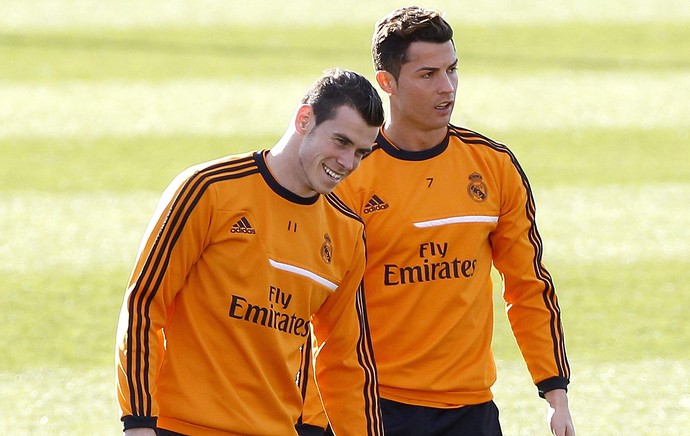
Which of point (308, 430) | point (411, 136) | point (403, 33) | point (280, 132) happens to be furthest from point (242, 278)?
point (280, 132)

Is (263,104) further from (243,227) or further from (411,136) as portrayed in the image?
(243,227)

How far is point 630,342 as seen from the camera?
6988mm

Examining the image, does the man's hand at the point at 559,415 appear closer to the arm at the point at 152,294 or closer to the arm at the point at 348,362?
the arm at the point at 348,362

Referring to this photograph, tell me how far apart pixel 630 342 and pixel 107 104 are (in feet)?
22.1

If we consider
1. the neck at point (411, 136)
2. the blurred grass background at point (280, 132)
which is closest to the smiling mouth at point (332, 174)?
the neck at point (411, 136)

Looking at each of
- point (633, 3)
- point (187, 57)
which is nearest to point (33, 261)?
point (187, 57)

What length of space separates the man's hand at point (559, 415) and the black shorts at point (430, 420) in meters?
0.23

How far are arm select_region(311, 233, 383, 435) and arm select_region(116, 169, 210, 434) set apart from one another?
1.65 ft

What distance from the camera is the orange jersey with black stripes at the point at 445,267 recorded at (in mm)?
4047

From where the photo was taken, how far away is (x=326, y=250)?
3543 mm

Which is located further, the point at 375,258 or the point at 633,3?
the point at 633,3

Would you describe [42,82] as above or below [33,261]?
above

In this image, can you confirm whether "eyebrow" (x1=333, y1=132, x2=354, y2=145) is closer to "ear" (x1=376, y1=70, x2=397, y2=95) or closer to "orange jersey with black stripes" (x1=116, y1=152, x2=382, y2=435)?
"orange jersey with black stripes" (x1=116, y1=152, x2=382, y2=435)

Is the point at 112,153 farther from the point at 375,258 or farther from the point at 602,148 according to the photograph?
the point at 375,258
